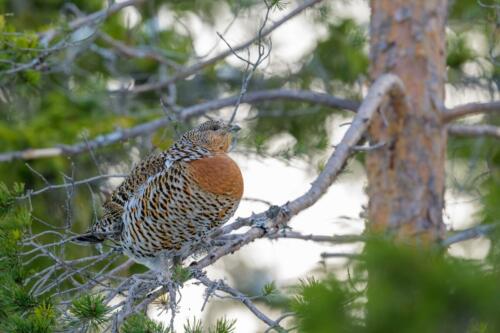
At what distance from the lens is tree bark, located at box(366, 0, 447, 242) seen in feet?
18.8

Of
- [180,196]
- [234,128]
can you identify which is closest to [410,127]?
Answer: [234,128]

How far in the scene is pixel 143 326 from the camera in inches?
141

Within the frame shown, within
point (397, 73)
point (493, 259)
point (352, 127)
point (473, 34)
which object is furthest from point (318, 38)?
point (493, 259)

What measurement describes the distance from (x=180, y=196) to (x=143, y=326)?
1532 millimetres

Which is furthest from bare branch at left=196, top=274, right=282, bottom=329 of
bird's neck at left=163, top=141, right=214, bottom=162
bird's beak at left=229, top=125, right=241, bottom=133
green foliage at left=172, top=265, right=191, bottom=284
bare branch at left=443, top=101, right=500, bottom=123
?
bare branch at left=443, top=101, right=500, bottom=123

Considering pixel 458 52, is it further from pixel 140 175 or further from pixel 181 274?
pixel 181 274

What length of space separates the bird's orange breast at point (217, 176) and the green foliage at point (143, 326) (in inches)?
58.8

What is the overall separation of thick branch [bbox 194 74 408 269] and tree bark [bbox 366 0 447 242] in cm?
17

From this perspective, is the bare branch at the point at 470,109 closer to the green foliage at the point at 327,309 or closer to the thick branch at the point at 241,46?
the thick branch at the point at 241,46

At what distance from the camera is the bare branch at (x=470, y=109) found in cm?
551

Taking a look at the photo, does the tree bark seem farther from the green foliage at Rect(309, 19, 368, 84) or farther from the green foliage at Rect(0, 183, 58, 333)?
the green foliage at Rect(0, 183, 58, 333)

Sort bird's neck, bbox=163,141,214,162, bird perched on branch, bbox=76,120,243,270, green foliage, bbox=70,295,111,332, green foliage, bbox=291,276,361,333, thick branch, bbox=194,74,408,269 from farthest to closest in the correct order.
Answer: bird's neck, bbox=163,141,214,162
bird perched on branch, bbox=76,120,243,270
thick branch, bbox=194,74,408,269
green foliage, bbox=70,295,111,332
green foliage, bbox=291,276,361,333

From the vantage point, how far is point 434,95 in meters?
5.94

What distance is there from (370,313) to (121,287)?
2319 millimetres
